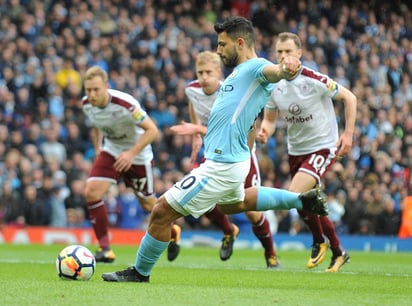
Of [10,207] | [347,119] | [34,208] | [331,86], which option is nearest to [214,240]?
[34,208]

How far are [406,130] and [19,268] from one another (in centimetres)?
1620

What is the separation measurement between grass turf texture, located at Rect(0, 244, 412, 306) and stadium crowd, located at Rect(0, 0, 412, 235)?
7656 millimetres

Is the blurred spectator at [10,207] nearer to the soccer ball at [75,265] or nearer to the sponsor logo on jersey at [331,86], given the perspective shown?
the sponsor logo on jersey at [331,86]

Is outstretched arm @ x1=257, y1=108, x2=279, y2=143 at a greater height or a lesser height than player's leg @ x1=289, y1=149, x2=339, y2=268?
greater

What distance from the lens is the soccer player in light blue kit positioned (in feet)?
27.7

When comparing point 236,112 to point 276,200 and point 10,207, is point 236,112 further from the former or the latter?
point 10,207

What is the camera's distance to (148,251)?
8664mm

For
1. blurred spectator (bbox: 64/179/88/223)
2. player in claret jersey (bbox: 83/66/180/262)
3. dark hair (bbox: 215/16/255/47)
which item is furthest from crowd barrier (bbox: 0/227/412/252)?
dark hair (bbox: 215/16/255/47)

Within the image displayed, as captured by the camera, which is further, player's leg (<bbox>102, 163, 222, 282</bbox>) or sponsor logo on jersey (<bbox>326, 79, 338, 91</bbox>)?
sponsor logo on jersey (<bbox>326, 79, 338, 91</bbox>)

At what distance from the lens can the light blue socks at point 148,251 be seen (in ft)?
28.2

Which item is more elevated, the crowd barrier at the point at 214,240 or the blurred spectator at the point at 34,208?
the blurred spectator at the point at 34,208

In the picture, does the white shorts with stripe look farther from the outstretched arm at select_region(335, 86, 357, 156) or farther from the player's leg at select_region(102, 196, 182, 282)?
the outstretched arm at select_region(335, 86, 357, 156)

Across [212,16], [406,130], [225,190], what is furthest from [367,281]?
[212,16]

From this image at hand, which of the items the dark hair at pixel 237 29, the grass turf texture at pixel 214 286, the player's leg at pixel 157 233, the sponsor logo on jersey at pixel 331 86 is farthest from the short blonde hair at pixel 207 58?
the player's leg at pixel 157 233
